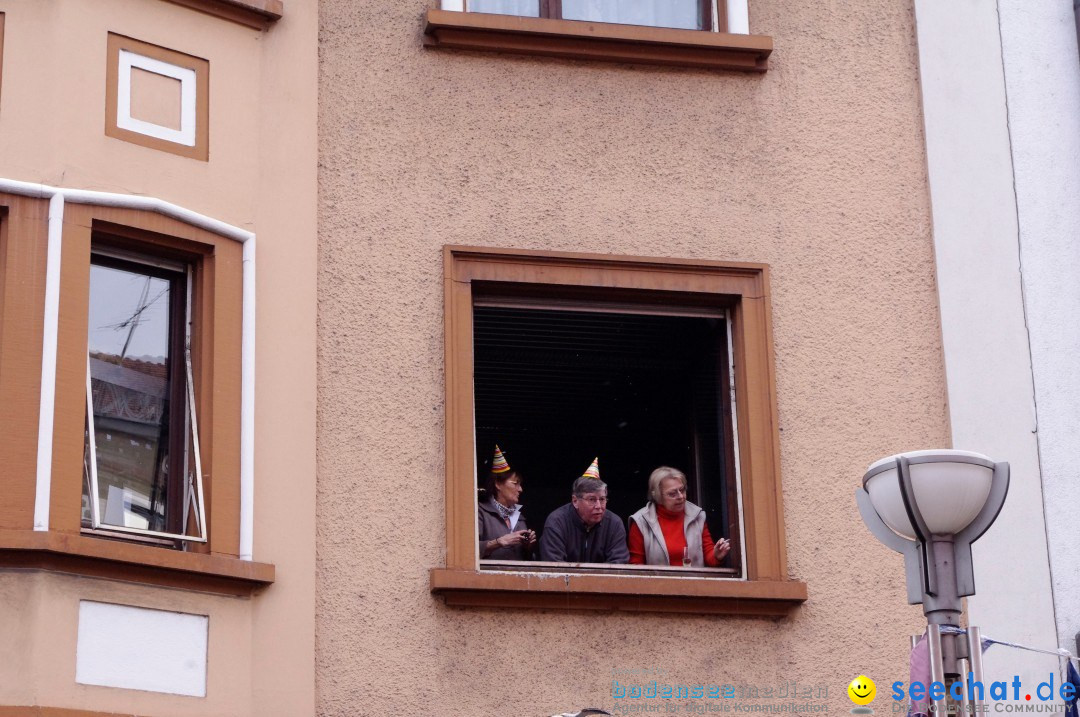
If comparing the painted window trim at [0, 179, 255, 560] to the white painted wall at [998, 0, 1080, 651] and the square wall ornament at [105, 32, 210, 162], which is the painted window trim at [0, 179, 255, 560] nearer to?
the square wall ornament at [105, 32, 210, 162]

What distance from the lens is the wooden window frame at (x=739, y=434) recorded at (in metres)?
9.97

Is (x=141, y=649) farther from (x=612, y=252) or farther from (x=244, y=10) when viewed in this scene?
(x=244, y=10)

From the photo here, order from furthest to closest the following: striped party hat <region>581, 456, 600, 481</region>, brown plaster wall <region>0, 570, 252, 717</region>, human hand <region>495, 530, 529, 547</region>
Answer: striped party hat <region>581, 456, 600, 481</region>, human hand <region>495, 530, 529, 547</region>, brown plaster wall <region>0, 570, 252, 717</region>

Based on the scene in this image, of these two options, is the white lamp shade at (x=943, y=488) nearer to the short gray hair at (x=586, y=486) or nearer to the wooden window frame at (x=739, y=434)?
the wooden window frame at (x=739, y=434)

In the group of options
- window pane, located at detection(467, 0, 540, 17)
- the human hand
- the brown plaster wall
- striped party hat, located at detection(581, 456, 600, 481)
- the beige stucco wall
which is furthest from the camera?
window pane, located at detection(467, 0, 540, 17)

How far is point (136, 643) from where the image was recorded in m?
9.09

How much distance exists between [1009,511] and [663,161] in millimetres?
2723

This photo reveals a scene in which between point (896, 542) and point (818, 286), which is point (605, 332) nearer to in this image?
point (818, 286)

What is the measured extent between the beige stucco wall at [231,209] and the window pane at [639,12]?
64.6 inches

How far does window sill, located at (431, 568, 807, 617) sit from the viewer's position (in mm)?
9867

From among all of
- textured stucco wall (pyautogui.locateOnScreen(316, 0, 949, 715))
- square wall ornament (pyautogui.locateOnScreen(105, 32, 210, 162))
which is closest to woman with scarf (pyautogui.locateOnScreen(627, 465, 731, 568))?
textured stucco wall (pyautogui.locateOnScreen(316, 0, 949, 715))

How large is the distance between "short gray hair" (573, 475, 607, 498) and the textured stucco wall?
0.82 m

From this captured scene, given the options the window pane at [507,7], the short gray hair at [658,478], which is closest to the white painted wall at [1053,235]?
the short gray hair at [658,478]

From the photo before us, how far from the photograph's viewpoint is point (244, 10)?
417 inches
